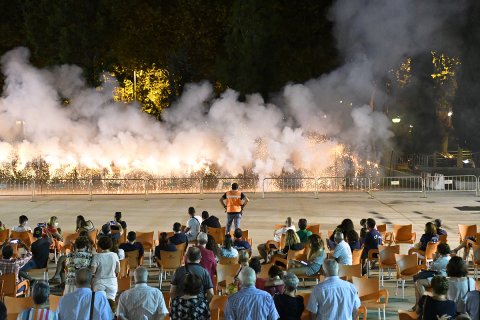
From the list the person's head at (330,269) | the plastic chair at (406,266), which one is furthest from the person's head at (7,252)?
the plastic chair at (406,266)

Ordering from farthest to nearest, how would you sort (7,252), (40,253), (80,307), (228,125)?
(228,125) < (40,253) < (7,252) < (80,307)

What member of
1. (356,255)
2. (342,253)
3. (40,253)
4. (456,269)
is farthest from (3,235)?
(456,269)

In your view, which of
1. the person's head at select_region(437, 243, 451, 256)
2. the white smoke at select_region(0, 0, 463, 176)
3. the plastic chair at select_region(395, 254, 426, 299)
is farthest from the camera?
the white smoke at select_region(0, 0, 463, 176)

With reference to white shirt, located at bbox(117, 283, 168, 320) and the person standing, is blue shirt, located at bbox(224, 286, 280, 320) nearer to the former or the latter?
white shirt, located at bbox(117, 283, 168, 320)

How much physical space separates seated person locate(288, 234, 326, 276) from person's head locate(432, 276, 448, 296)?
14.5 ft

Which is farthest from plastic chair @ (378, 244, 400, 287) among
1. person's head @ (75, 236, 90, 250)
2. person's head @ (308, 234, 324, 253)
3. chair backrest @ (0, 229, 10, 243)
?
chair backrest @ (0, 229, 10, 243)

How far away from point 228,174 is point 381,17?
13359 mm

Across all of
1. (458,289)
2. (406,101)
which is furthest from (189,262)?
(406,101)

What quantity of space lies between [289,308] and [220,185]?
2778 cm

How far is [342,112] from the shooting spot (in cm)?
4428

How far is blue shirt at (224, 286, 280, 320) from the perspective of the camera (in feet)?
26.1

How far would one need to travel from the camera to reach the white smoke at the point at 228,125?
4122 centimetres

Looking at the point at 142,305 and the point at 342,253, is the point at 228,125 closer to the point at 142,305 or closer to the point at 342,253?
the point at 342,253

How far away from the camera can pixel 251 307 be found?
796 cm
